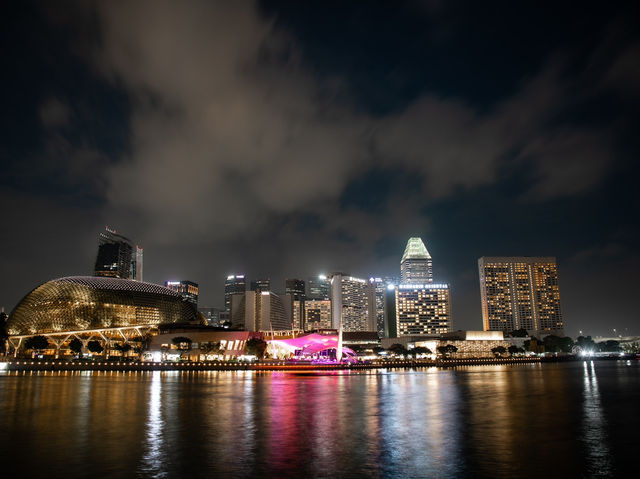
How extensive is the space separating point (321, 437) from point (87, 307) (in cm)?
14613

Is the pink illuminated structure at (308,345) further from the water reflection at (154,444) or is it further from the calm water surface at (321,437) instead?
the water reflection at (154,444)

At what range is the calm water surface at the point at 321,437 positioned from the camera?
18.0 meters

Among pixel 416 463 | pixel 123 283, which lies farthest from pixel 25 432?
pixel 123 283

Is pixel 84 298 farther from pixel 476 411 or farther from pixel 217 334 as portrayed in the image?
pixel 476 411

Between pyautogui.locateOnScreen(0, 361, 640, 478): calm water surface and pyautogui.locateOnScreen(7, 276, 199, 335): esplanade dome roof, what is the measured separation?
11802 centimetres

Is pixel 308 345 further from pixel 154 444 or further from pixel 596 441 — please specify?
pixel 596 441

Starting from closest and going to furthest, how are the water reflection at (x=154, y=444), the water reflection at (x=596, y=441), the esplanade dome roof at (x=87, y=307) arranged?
the water reflection at (x=596, y=441), the water reflection at (x=154, y=444), the esplanade dome roof at (x=87, y=307)

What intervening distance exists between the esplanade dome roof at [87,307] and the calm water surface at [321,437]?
11802 centimetres

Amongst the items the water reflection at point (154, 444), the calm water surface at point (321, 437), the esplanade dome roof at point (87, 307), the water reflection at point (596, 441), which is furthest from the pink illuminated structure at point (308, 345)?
the water reflection at point (154, 444)

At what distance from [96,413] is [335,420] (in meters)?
15.7

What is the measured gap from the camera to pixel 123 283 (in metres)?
172

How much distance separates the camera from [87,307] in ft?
500

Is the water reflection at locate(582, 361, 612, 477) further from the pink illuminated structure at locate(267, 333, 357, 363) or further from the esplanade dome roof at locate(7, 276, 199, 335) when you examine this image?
the esplanade dome roof at locate(7, 276, 199, 335)

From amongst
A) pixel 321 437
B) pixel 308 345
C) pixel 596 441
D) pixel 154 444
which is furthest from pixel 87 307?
pixel 596 441
